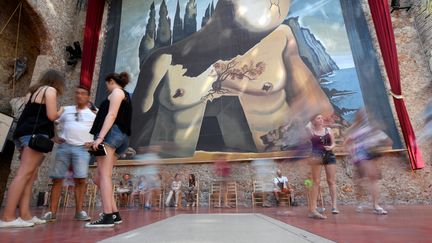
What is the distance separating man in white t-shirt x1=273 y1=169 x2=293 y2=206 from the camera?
5906 millimetres

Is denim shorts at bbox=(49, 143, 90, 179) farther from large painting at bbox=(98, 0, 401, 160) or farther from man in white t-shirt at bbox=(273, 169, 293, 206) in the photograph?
man in white t-shirt at bbox=(273, 169, 293, 206)

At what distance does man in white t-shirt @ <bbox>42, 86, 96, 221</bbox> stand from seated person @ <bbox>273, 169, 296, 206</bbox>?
393cm

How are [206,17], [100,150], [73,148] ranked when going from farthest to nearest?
[206,17], [73,148], [100,150]

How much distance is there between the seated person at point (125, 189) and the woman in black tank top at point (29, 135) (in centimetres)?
392

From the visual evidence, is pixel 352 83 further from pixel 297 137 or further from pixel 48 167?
pixel 48 167

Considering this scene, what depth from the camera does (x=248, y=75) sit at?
6965mm

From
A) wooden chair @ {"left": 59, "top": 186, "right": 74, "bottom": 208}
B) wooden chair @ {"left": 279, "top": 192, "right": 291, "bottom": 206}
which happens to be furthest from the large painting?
wooden chair @ {"left": 59, "top": 186, "right": 74, "bottom": 208}

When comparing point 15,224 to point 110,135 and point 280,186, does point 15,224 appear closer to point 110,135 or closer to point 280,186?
point 110,135

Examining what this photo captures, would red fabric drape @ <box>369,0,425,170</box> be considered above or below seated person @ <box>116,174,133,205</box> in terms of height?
above

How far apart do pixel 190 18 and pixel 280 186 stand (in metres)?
5.14

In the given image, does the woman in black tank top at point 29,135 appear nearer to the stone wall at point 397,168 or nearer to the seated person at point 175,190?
the seated person at point 175,190

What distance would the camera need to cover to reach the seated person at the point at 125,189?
651cm

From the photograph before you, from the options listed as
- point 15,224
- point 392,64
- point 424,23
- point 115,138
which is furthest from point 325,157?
point 424,23

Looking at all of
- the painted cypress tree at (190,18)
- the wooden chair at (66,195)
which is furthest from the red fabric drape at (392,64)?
the wooden chair at (66,195)
